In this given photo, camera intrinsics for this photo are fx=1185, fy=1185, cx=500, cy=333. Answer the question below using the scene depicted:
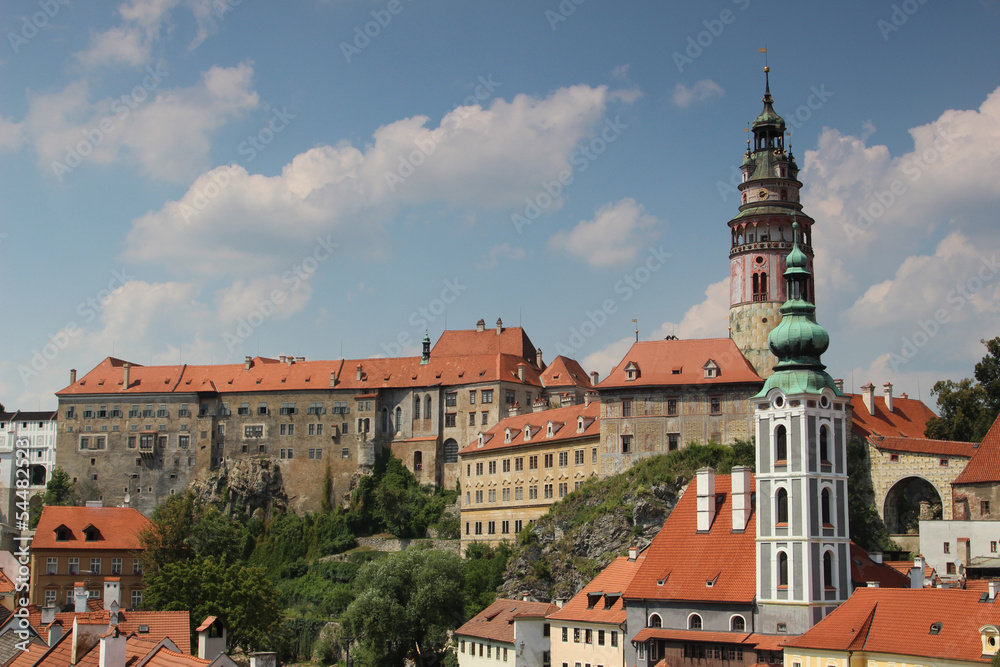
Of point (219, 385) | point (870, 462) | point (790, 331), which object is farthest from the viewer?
point (219, 385)

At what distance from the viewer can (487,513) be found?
81.1m

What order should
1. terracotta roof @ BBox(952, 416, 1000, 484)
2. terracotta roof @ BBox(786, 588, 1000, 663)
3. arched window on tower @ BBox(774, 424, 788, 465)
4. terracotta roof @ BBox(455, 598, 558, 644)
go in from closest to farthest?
terracotta roof @ BBox(786, 588, 1000, 663)
arched window on tower @ BBox(774, 424, 788, 465)
terracotta roof @ BBox(952, 416, 1000, 484)
terracotta roof @ BBox(455, 598, 558, 644)

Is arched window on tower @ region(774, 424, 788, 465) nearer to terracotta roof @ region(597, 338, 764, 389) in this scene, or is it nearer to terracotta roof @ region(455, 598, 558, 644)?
terracotta roof @ region(455, 598, 558, 644)

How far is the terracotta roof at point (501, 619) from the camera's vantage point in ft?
187

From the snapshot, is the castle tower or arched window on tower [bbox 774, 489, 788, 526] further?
arched window on tower [bbox 774, 489, 788, 526]

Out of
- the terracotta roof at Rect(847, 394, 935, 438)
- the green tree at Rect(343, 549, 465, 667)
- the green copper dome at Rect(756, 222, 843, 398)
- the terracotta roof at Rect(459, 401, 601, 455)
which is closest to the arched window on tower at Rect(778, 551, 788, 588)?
the green copper dome at Rect(756, 222, 843, 398)

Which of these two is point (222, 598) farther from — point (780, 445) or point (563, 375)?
point (563, 375)

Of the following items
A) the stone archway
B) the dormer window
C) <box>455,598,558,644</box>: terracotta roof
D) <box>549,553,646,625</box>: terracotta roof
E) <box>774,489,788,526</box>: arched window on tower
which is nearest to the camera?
<box>774,489,788,526</box>: arched window on tower

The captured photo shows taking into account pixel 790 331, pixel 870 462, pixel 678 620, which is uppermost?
pixel 790 331

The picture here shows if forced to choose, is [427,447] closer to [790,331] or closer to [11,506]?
[11,506]

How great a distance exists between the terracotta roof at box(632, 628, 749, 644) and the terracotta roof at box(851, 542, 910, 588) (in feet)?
17.8

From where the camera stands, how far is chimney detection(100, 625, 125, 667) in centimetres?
3115

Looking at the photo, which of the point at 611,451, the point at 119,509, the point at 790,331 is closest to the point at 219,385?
the point at 119,509

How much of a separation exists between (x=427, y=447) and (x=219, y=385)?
21.1 m
